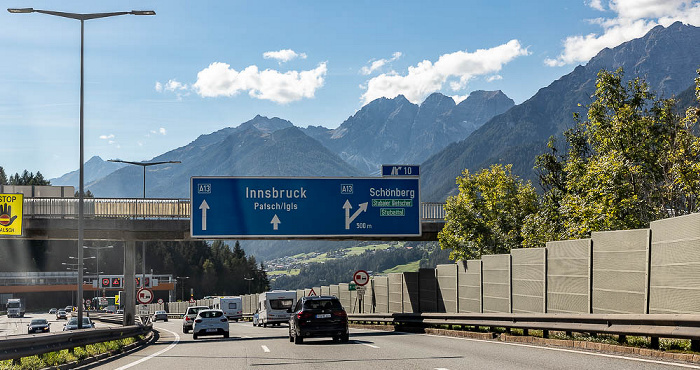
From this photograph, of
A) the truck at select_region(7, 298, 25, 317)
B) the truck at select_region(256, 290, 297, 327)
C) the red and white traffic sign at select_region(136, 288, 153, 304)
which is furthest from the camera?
the truck at select_region(7, 298, 25, 317)

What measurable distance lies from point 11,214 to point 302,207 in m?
15.6

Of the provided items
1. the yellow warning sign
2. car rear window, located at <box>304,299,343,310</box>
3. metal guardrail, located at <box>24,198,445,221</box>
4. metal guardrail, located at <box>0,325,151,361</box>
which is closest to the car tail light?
car rear window, located at <box>304,299,343,310</box>

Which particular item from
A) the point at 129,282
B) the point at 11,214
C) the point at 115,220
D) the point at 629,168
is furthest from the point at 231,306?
the point at 629,168

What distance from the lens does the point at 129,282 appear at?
43.1m

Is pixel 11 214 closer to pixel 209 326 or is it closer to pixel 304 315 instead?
pixel 209 326

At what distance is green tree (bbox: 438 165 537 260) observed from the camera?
215 feet

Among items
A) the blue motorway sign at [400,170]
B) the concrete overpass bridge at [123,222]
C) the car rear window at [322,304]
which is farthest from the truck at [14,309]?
the car rear window at [322,304]

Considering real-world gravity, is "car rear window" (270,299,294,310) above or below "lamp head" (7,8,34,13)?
below

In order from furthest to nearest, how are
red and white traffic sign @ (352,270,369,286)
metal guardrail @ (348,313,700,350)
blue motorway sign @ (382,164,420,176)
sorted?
red and white traffic sign @ (352,270,369,286) < blue motorway sign @ (382,164,420,176) < metal guardrail @ (348,313,700,350)

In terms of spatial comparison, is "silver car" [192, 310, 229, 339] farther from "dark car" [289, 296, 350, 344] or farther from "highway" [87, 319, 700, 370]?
"highway" [87, 319, 700, 370]

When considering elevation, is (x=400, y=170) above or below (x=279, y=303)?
above

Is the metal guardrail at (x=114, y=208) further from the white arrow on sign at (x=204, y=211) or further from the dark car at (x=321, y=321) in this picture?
the dark car at (x=321, y=321)

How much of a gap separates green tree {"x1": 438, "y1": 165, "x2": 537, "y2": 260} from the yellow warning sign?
33176mm

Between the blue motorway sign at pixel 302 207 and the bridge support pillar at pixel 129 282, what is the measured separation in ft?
23.3
